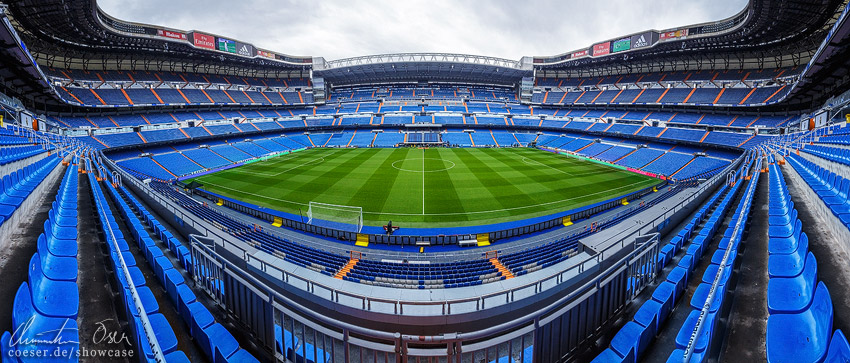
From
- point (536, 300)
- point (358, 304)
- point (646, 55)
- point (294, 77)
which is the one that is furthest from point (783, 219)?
point (294, 77)

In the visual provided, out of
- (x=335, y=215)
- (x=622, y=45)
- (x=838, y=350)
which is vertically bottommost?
→ (x=335, y=215)

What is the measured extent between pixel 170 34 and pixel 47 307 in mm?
51054

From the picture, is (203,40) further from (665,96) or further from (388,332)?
(665,96)

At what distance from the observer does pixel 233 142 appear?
152ft

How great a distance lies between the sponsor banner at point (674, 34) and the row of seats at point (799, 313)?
47.4 meters

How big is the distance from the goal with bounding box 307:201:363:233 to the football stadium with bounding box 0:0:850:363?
0.76 feet

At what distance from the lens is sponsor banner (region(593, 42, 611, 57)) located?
48.7 m

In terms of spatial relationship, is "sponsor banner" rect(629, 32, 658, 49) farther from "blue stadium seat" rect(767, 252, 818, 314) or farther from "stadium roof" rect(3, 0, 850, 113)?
"blue stadium seat" rect(767, 252, 818, 314)

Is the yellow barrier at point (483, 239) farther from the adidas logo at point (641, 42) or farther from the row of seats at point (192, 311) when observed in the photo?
the adidas logo at point (641, 42)

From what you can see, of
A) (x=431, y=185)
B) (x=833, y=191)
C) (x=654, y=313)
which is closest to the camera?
(x=654, y=313)

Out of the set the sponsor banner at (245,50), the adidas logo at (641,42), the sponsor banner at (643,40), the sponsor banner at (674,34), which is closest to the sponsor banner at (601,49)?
the sponsor banner at (643,40)

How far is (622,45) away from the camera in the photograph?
1844 inches

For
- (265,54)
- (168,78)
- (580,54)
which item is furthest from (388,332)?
(168,78)
